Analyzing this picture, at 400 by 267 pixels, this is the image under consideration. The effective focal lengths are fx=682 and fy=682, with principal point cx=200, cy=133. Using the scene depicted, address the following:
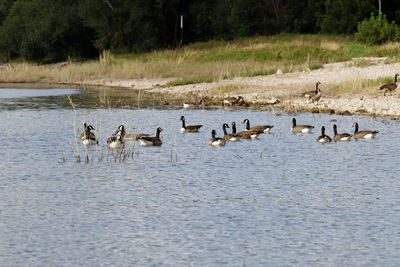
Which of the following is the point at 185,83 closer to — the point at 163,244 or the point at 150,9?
the point at 150,9

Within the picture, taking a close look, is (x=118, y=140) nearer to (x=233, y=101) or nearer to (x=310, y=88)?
(x=233, y=101)

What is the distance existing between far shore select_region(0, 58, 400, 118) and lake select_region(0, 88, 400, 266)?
15.5ft

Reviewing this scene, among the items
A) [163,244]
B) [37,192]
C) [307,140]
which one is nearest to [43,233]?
[163,244]

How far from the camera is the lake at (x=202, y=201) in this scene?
40.9 feet

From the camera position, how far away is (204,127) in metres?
29.5

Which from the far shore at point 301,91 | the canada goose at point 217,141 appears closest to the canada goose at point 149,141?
the canada goose at point 217,141

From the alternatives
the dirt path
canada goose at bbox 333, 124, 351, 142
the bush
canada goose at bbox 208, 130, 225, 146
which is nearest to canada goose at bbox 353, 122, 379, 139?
canada goose at bbox 333, 124, 351, 142

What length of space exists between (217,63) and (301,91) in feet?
54.4

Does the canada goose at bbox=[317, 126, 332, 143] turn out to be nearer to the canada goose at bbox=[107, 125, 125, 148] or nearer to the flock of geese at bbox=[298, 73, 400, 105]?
the canada goose at bbox=[107, 125, 125, 148]

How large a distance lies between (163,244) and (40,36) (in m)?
66.5

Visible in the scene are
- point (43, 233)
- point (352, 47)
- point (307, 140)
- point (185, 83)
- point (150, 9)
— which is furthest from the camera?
point (150, 9)

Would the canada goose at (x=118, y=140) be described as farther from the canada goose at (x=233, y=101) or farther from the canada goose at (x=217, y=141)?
the canada goose at (x=233, y=101)

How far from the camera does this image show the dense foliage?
73812 millimetres

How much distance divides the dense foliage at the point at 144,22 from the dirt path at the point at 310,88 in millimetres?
25343
